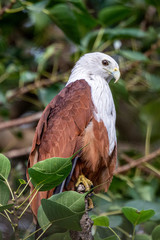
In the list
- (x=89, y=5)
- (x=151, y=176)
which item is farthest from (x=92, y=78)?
(x=89, y=5)

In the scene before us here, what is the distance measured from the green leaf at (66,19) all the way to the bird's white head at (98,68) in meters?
0.47

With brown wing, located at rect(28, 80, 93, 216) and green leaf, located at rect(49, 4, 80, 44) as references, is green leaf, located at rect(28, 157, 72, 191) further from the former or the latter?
green leaf, located at rect(49, 4, 80, 44)

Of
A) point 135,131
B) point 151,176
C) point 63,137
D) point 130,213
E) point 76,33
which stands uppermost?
point 76,33

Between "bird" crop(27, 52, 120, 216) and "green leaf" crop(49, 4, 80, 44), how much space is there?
35.0 inches

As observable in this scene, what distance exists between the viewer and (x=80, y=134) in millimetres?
2783

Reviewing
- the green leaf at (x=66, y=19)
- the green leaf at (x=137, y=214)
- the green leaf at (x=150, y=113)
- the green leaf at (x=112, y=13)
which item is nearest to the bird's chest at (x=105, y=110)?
the green leaf at (x=137, y=214)

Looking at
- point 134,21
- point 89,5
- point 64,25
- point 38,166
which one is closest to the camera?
point 38,166

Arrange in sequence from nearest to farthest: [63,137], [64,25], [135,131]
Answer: [63,137] → [64,25] → [135,131]

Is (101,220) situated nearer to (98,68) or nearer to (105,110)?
(105,110)

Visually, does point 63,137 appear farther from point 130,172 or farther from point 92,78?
point 130,172

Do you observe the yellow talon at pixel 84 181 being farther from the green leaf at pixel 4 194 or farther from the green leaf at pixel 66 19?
the green leaf at pixel 66 19

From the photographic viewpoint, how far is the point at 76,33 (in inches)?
151

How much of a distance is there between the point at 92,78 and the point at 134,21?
2464 mm

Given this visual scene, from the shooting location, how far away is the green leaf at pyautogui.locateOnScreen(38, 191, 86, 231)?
1.86 meters
